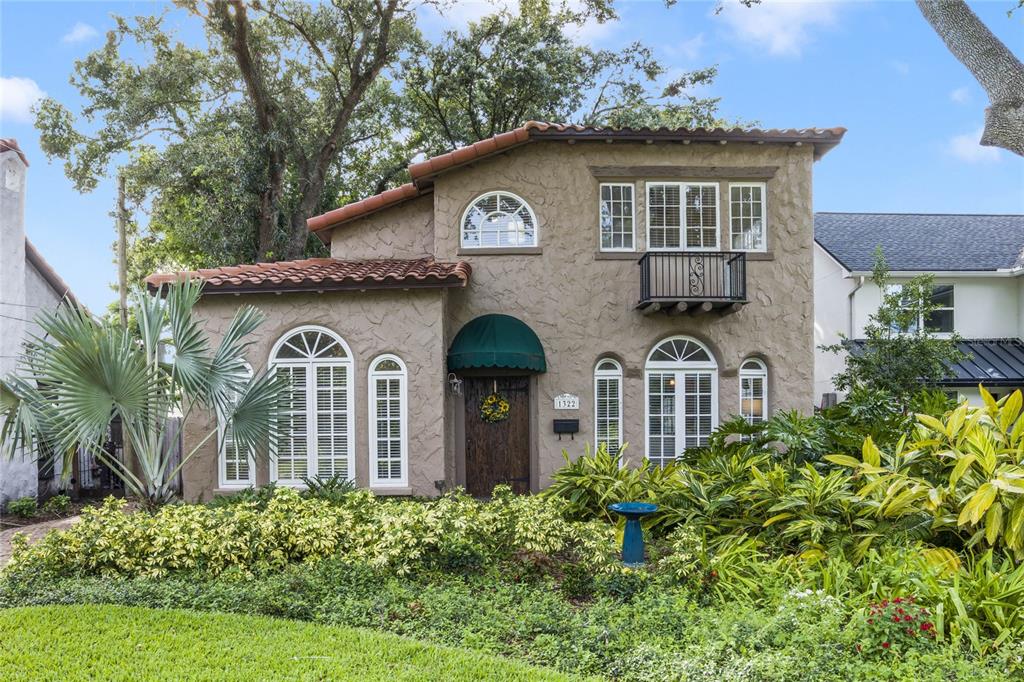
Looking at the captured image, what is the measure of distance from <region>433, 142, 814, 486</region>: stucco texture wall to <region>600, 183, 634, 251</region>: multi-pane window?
0.24 m

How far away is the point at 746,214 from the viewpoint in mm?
13383

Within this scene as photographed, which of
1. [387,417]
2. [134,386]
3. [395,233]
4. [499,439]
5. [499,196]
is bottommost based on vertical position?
[499,439]

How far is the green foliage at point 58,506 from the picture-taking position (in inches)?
480

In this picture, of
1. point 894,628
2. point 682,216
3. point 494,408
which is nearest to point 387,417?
point 494,408

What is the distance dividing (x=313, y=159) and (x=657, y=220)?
12.2 m

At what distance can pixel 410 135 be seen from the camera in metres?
24.2

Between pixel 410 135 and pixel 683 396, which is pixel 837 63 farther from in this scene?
pixel 410 135

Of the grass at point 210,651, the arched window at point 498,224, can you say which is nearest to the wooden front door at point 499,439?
the arched window at point 498,224

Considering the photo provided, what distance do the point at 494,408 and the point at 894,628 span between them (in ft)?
28.2

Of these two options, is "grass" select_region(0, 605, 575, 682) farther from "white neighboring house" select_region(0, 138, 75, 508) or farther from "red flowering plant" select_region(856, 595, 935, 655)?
"white neighboring house" select_region(0, 138, 75, 508)

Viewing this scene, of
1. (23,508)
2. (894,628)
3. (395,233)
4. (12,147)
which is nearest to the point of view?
(894,628)

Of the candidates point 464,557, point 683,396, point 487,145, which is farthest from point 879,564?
point 487,145

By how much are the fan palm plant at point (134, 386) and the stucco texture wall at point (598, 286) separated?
14.2ft

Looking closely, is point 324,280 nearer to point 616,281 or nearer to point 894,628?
point 616,281
